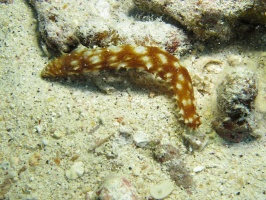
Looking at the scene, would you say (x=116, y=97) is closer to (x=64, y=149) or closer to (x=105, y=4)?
(x=64, y=149)

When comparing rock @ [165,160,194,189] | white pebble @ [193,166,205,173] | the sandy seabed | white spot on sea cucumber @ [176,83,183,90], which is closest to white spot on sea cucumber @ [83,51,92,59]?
the sandy seabed

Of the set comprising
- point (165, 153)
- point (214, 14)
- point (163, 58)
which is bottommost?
point (165, 153)

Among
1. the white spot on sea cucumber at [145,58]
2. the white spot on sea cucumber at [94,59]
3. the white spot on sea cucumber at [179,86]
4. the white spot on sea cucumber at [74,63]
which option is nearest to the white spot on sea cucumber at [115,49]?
the white spot on sea cucumber at [94,59]

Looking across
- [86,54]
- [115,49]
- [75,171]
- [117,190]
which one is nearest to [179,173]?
[117,190]

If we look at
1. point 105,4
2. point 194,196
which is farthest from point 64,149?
point 105,4

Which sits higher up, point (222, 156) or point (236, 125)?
point (236, 125)

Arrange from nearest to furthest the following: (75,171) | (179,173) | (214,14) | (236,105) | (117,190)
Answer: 1. (117,190)
2. (236,105)
3. (179,173)
4. (75,171)
5. (214,14)

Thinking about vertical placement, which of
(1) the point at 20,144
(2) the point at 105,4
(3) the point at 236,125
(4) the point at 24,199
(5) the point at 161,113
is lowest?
(4) the point at 24,199

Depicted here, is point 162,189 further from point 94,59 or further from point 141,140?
point 94,59
